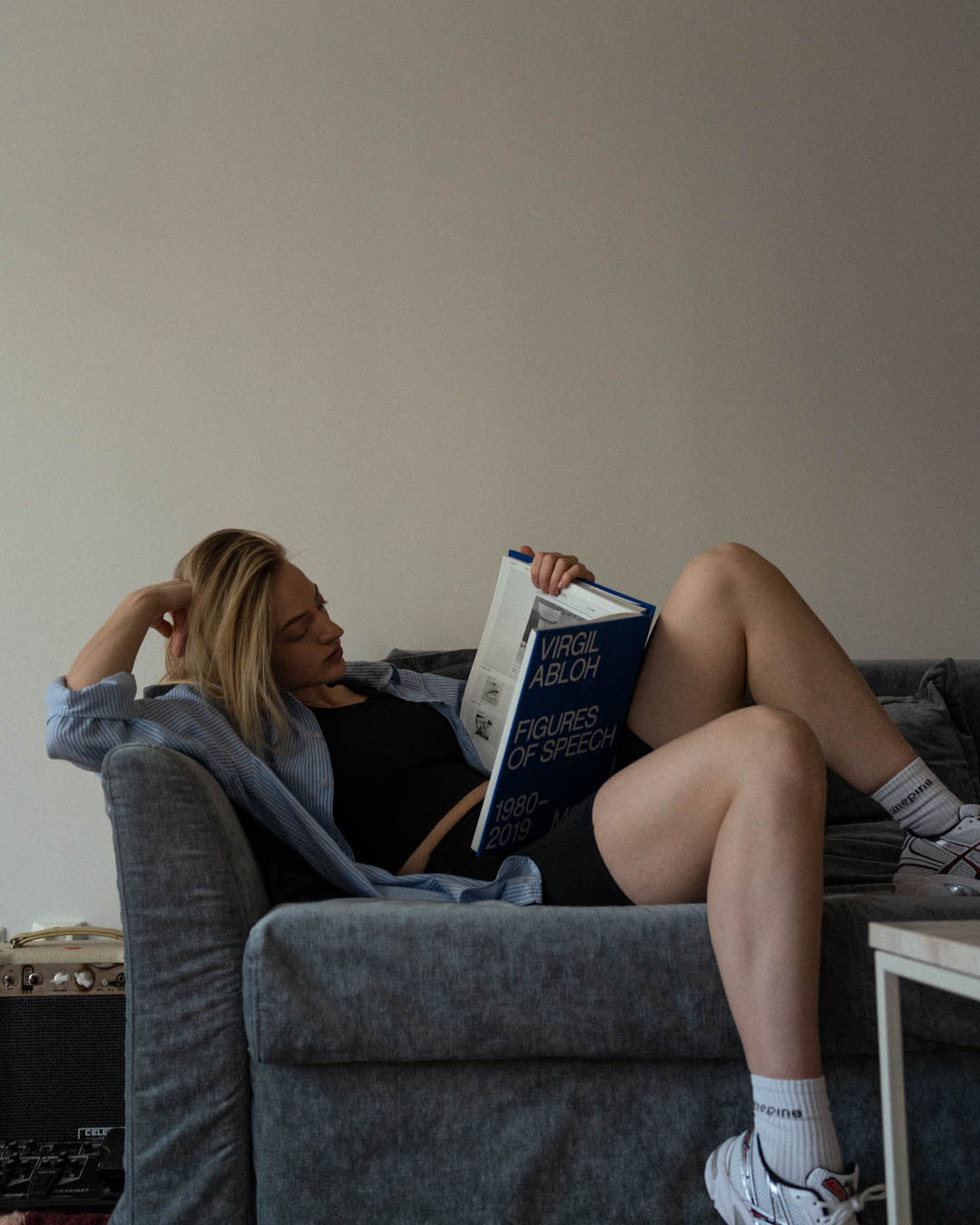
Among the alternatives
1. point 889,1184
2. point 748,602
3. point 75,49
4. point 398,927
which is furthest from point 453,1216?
point 75,49

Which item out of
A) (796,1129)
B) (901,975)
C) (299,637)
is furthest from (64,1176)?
(901,975)

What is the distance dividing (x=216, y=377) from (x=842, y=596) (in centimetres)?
133

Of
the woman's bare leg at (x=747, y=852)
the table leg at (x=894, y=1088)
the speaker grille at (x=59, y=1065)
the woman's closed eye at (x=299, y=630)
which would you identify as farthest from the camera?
the speaker grille at (x=59, y=1065)

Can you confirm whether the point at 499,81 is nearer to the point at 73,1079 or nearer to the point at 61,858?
the point at 61,858

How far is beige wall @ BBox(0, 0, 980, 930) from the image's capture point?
208 centimetres

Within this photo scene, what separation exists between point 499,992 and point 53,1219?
75 centimetres

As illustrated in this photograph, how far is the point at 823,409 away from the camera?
7.13 feet

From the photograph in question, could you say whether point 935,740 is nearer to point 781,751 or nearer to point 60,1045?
point 781,751

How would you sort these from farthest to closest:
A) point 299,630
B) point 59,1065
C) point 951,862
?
point 59,1065 → point 299,630 → point 951,862

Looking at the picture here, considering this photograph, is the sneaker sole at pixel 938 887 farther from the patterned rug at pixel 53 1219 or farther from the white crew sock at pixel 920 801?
the patterned rug at pixel 53 1219

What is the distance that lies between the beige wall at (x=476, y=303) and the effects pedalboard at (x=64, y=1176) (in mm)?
607

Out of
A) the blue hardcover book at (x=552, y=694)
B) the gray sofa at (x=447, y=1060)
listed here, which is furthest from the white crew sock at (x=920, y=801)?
the blue hardcover book at (x=552, y=694)

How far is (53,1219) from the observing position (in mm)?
1334

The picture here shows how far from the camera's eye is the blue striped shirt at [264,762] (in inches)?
47.3
